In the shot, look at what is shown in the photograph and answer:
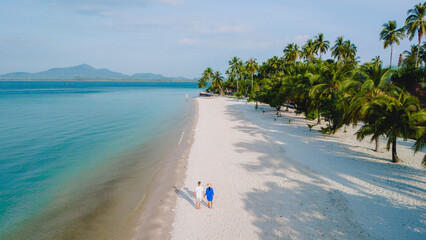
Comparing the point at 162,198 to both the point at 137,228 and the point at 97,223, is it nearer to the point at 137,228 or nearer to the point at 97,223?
the point at 137,228

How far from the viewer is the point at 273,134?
23.9 metres

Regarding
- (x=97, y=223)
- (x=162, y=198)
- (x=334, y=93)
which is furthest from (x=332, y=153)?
(x=97, y=223)

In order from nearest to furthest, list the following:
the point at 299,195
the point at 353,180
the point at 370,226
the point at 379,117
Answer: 1. the point at 370,226
2. the point at 299,195
3. the point at 353,180
4. the point at 379,117

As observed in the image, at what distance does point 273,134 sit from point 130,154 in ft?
48.5

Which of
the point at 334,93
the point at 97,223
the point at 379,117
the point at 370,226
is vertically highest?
the point at 334,93

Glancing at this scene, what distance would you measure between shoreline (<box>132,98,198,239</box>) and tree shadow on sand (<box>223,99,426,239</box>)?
403 centimetres

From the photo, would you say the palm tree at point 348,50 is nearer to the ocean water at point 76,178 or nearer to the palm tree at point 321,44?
the palm tree at point 321,44

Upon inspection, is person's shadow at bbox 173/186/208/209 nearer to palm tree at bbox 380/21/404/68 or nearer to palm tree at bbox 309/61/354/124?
palm tree at bbox 309/61/354/124

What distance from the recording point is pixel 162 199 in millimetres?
12172

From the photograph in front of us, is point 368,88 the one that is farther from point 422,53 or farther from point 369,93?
point 422,53

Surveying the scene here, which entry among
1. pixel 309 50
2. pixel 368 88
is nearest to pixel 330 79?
pixel 368 88

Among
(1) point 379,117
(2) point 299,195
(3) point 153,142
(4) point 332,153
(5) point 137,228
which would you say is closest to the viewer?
(5) point 137,228

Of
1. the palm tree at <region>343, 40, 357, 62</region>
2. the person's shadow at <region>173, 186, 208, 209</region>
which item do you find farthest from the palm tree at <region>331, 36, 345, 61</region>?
the person's shadow at <region>173, 186, 208, 209</region>

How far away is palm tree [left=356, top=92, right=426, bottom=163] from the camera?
13.0m
